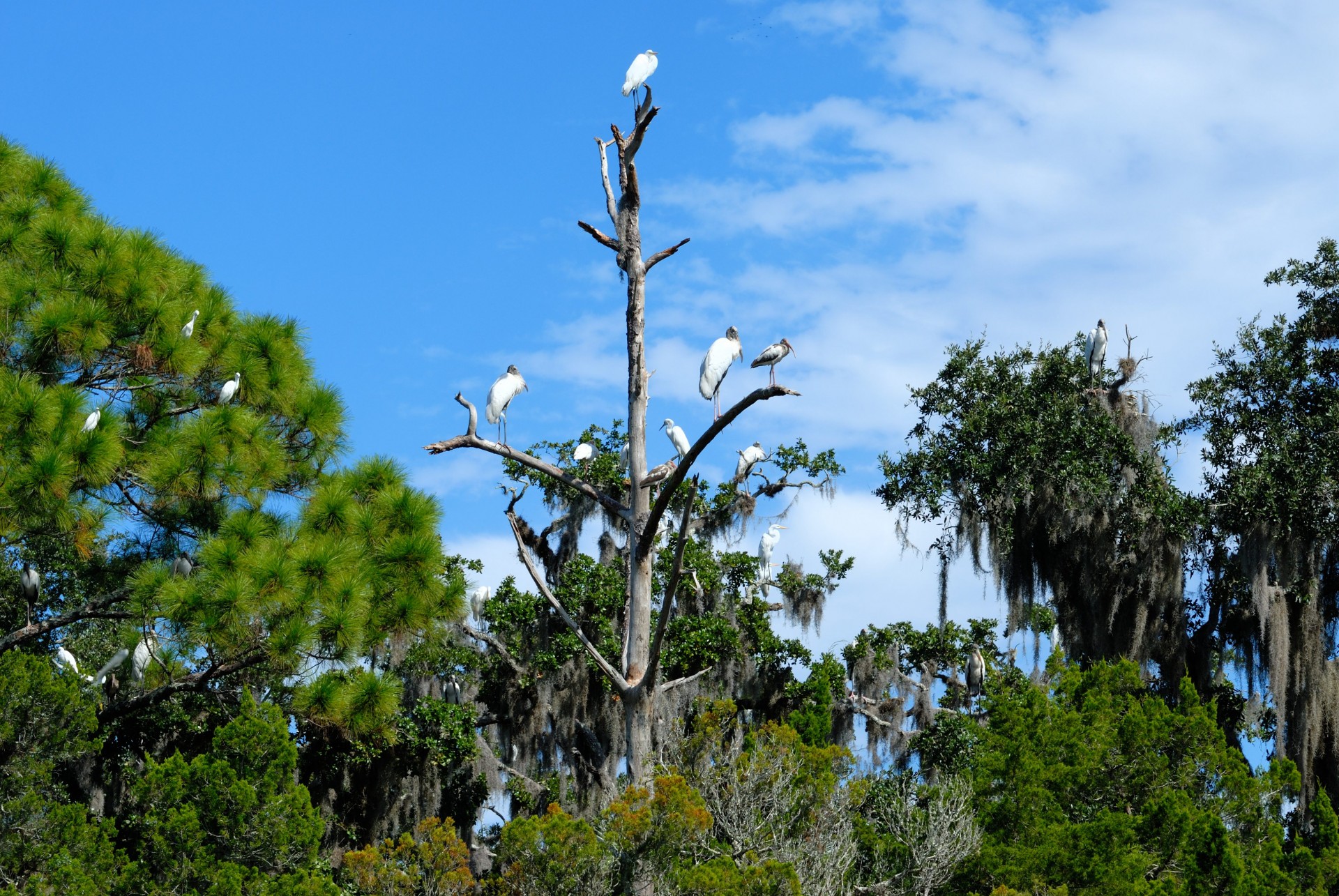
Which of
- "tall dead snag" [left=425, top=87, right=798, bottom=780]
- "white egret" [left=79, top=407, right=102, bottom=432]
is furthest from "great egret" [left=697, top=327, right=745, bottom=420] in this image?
"white egret" [left=79, top=407, right=102, bottom=432]

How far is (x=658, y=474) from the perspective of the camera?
8.51m

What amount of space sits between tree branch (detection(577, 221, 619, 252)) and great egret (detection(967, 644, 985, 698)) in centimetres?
746

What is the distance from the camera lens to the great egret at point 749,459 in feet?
47.4

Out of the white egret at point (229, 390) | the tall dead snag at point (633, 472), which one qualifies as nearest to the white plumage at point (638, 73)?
the tall dead snag at point (633, 472)

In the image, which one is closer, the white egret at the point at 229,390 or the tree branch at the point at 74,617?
the tree branch at the point at 74,617

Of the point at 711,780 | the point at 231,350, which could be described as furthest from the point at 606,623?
the point at 711,780

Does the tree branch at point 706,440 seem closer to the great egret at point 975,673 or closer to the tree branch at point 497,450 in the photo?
the tree branch at point 497,450

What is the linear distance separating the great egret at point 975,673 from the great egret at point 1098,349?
302cm

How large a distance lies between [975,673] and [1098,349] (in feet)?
11.3

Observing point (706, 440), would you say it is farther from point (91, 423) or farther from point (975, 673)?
point (975, 673)

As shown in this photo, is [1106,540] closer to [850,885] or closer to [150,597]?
[850,885]

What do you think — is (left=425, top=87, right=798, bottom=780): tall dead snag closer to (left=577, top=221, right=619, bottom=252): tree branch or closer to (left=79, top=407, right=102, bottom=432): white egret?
(left=577, top=221, right=619, bottom=252): tree branch

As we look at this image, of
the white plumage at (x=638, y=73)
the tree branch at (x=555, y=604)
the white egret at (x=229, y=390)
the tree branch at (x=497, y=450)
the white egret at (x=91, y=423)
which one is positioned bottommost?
the tree branch at (x=555, y=604)

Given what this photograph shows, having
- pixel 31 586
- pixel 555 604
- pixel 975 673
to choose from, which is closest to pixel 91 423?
pixel 31 586
